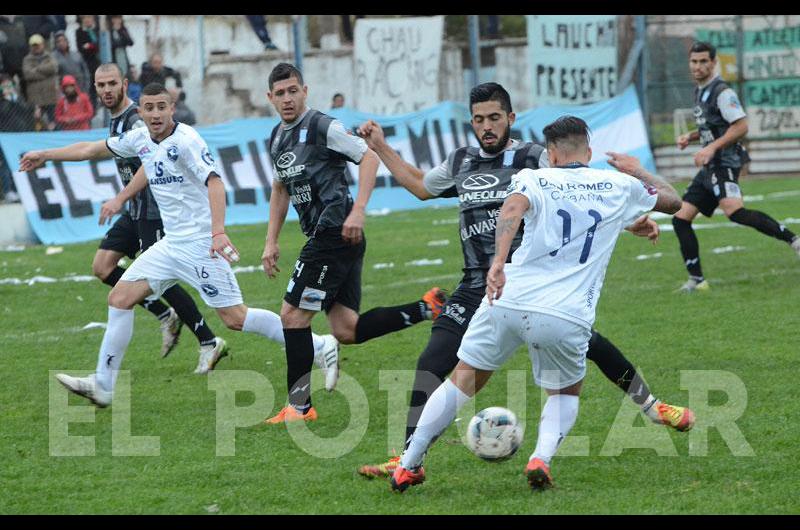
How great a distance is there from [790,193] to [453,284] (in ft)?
35.2

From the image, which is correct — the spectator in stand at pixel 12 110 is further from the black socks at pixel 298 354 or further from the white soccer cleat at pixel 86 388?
the black socks at pixel 298 354

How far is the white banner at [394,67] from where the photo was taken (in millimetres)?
23531

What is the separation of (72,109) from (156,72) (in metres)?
1.83

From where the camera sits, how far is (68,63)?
761 inches

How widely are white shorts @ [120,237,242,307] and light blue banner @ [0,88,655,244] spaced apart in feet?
20.7

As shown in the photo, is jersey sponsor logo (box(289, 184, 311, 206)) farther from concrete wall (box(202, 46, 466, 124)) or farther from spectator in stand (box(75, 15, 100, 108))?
concrete wall (box(202, 46, 466, 124))

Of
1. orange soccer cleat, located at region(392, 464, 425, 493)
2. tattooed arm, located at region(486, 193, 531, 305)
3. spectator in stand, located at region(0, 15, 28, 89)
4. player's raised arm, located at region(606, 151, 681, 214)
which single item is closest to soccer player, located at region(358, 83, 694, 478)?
player's raised arm, located at region(606, 151, 681, 214)

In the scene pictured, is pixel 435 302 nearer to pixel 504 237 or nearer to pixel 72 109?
pixel 504 237

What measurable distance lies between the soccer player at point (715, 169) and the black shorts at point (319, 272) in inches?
202

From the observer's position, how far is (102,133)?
1870 cm

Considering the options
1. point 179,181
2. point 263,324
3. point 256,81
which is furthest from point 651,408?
point 256,81

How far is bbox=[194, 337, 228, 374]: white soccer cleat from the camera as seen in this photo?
891cm
